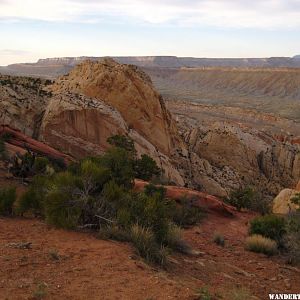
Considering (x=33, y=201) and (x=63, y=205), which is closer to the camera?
(x=63, y=205)

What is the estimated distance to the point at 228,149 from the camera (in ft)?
84.0

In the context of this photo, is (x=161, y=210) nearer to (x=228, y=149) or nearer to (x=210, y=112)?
(x=228, y=149)

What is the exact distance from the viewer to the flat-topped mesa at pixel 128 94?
22.8 metres

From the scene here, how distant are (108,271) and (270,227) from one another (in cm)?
598

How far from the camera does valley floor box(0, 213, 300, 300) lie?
17.6ft

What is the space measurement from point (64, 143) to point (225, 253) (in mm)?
11648

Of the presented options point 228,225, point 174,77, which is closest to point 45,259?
point 228,225

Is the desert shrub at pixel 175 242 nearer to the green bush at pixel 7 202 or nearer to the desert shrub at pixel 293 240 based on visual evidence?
the desert shrub at pixel 293 240

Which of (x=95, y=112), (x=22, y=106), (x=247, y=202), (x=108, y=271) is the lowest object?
(x=247, y=202)

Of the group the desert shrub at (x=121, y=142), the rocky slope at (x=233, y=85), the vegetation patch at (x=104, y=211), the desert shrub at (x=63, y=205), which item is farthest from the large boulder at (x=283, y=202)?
the rocky slope at (x=233, y=85)

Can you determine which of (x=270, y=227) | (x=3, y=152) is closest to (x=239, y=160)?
(x=270, y=227)

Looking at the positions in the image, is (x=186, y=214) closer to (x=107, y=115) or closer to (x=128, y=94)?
(x=107, y=115)

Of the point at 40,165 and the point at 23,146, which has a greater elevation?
the point at 23,146

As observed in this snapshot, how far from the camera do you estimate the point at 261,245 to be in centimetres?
975
